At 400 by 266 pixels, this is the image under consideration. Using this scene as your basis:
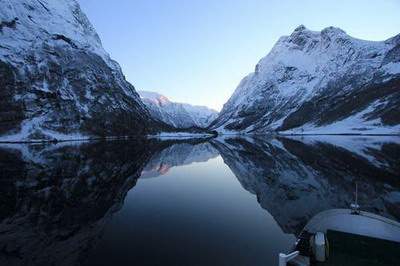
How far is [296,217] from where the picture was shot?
28.8 m

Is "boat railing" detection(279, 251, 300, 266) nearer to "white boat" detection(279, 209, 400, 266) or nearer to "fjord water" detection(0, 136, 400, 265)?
"white boat" detection(279, 209, 400, 266)

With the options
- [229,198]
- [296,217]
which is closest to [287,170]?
[229,198]

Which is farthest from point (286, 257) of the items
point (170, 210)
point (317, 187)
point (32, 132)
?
point (32, 132)

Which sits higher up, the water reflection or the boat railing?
the boat railing

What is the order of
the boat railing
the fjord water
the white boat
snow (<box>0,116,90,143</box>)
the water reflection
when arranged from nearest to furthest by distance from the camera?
the boat railing, the white boat, the fjord water, the water reflection, snow (<box>0,116,90,143</box>)

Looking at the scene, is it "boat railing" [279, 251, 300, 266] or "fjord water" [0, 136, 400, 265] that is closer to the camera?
"boat railing" [279, 251, 300, 266]

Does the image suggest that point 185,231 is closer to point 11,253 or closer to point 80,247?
point 80,247

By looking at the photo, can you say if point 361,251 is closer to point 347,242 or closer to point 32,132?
point 347,242

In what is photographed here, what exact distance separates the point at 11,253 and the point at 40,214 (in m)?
9.40

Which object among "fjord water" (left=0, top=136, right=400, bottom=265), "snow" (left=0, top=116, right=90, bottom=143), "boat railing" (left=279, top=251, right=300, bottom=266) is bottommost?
"fjord water" (left=0, top=136, right=400, bottom=265)

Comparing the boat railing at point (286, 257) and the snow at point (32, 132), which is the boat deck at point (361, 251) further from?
the snow at point (32, 132)

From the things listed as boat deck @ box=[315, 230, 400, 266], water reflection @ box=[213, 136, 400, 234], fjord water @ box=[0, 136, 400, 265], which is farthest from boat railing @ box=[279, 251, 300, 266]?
water reflection @ box=[213, 136, 400, 234]

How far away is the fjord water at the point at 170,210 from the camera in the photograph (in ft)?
66.4

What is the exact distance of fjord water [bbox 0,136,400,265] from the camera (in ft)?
66.4
